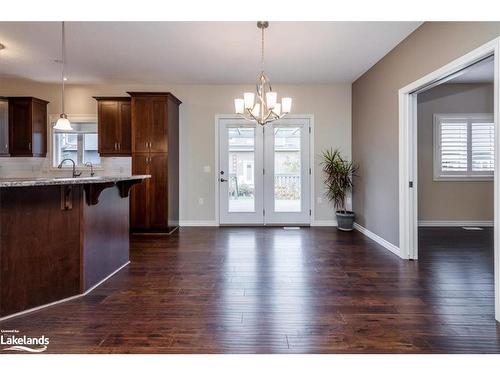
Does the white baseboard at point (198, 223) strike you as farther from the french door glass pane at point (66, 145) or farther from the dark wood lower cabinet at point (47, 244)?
the dark wood lower cabinet at point (47, 244)

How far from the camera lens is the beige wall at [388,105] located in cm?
278

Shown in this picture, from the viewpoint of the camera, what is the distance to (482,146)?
5.88m

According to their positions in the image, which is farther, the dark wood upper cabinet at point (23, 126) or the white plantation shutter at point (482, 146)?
the white plantation shutter at point (482, 146)

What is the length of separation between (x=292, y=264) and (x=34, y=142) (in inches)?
197

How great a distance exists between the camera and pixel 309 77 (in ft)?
17.7

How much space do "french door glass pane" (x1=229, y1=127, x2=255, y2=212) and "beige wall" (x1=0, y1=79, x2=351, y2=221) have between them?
0.34 m

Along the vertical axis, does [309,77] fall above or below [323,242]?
above

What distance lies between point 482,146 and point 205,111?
17.1 feet

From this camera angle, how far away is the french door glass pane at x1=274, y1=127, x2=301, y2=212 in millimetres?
5941

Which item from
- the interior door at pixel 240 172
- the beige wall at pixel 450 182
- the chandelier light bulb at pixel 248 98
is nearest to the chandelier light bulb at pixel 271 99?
the chandelier light bulb at pixel 248 98

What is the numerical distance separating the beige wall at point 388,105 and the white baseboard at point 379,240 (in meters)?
0.06

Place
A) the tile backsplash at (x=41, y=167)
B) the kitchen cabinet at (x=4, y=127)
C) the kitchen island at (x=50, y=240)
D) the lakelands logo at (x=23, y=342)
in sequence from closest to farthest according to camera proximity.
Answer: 1. the lakelands logo at (x=23, y=342)
2. the kitchen island at (x=50, y=240)
3. the kitchen cabinet at (x=4, y=127)
4. the tile backsplash at (x=41, y=167)

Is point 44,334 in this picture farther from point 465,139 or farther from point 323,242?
point 465,139
